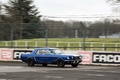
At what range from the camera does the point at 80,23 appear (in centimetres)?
3147

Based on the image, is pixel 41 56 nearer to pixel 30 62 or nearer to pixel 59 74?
pixel 30 62

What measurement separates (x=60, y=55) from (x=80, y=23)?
577 centimetres

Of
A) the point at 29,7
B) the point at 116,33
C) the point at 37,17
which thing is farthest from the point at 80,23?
the point at 29,7

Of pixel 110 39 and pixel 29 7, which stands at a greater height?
pixel 29 7

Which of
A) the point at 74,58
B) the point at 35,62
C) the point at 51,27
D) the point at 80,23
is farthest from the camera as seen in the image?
the point at 51,27

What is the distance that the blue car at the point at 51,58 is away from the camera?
86.1 feet

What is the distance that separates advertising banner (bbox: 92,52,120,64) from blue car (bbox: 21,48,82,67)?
11.1 feet

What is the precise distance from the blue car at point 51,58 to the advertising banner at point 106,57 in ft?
11.1

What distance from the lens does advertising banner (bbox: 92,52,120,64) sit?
29281 mm

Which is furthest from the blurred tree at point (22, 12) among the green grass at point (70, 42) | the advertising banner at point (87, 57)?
the advertising banner at point (87, 57)

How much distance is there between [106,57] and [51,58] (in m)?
Result: 5.07

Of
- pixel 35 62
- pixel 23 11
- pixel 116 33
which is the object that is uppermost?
pixel 23 11

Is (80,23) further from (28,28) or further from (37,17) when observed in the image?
(37,17)

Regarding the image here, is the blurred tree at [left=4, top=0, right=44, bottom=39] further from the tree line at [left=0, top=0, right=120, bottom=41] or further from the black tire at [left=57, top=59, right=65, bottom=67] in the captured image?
the black tire at [left=57, top=59, right=65, bottom=67]
